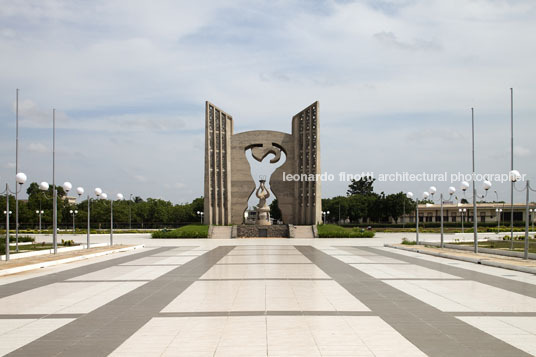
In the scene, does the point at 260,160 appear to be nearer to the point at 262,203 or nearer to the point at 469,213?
the point at 262,203

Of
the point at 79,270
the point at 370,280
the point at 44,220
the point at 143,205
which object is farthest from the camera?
the point at 143,205

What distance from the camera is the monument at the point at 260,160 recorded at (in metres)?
51.2

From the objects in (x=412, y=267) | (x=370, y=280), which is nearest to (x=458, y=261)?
(x=412, y=267)

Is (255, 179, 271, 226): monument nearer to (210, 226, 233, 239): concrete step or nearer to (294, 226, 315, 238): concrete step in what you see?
(210, 226, 233, 239): concrete step

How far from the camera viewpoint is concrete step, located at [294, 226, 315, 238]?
157 ft

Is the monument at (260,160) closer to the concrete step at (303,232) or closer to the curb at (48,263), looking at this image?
the concrete step at (303,232)

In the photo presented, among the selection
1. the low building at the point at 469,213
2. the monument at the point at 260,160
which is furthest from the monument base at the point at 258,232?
the low building at the point at 469,213

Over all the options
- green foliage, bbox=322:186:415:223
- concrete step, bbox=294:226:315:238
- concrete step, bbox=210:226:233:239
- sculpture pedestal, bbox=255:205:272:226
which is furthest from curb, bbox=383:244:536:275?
green foliage, bbox=322:186:415:223

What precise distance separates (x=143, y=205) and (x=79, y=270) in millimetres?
75911

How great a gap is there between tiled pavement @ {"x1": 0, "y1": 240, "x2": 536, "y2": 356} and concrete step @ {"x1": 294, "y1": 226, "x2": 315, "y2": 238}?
31.0 metres

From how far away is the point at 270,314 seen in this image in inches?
375

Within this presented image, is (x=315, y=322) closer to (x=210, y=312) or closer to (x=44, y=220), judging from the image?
(x=210, y=312)

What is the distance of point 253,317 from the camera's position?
9.26 meters

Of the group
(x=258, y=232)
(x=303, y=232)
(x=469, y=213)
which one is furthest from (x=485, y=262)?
(x=469, y=213)
